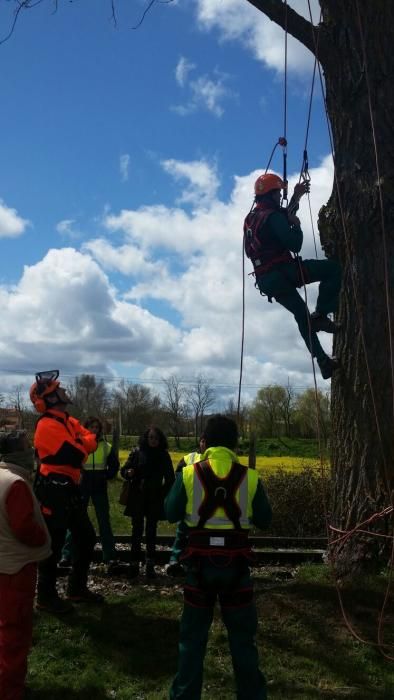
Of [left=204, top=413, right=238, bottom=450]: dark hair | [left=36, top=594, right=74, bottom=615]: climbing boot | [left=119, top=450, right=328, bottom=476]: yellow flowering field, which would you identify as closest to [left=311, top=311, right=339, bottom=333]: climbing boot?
[left=204, top=413, right=238, bottom=450]: dark hair

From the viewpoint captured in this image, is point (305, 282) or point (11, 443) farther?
point (305, 282)

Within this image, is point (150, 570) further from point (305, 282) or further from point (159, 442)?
point (305, 282)

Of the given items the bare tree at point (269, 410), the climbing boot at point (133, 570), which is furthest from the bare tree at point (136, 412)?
the climbing boot at point (133, 570)

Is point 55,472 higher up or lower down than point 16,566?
higher up

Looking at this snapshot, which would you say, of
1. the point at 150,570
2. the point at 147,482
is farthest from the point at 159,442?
the point at 150,570

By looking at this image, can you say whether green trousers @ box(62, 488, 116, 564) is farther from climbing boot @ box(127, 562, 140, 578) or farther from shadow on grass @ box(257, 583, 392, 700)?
shadow on grass @ box(257, 583, 392, 700)

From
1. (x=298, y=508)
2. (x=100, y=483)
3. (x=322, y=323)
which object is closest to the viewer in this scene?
(x=322, y=323)

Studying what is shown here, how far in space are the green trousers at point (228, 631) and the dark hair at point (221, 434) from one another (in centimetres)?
69

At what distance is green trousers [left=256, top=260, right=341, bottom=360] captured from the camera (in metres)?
6.03

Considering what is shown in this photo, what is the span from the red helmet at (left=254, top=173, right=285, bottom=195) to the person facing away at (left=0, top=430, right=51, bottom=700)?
345 centimetres

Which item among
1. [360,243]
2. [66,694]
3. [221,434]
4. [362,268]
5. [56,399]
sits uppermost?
[360,243]

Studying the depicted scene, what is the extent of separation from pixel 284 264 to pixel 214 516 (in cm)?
302

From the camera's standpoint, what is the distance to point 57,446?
562cm

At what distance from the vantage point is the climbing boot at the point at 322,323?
243 inches
